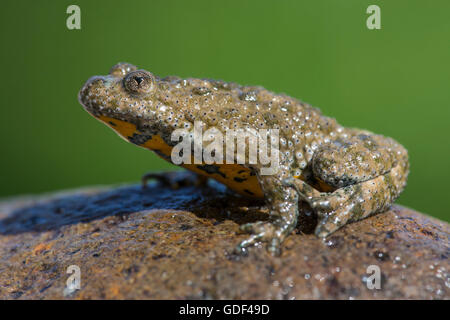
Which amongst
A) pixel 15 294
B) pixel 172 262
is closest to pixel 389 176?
pixel 172 262

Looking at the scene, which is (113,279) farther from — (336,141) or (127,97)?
(336,141)

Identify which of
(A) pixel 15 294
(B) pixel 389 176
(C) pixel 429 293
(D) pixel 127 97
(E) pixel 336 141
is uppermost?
(D) pixel 127 97

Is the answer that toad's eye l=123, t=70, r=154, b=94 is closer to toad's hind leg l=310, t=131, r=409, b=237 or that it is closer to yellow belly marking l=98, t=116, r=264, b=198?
yellow belly marking l=98, t=116, r=264, b=198

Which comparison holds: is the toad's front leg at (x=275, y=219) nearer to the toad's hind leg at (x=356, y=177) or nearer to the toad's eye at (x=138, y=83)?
the toad's hind leg at (x=356, y=177)

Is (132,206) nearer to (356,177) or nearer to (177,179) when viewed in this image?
(177,179)

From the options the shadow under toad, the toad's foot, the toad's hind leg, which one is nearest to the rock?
the shadow under toad
